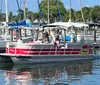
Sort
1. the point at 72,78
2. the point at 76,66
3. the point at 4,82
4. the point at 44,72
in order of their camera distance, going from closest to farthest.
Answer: the point at 4,82 < the point at 72,78 < the point at 44,72 < the point at 76,66

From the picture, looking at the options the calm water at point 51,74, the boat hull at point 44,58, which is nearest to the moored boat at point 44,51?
the boat hull at point 44,58

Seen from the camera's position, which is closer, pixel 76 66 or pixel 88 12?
pixel 76 66

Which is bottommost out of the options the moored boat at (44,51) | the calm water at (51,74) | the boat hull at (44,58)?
the calm water at (51,74)

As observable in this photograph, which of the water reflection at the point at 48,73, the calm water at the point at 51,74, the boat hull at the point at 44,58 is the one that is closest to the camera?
the calm water at the point at 51,74

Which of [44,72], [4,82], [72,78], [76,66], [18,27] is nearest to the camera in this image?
[4,82]

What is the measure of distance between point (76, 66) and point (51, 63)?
2711mm

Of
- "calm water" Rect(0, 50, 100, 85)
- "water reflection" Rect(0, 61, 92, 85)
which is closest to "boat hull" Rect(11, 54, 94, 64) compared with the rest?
"calm water" Rect(0, 50, 100, 85)

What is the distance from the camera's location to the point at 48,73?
27.7 metres

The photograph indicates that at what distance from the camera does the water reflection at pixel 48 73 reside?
23767 millimetres

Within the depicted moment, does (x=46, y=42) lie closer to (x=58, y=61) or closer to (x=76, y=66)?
(x=58, y=61)

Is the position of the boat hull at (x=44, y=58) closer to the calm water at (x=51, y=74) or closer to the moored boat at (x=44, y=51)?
the moored boat at (x=44, y=51)

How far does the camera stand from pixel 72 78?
2516cm

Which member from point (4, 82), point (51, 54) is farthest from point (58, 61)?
point (4, 82)

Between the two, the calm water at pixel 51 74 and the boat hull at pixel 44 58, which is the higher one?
the boat hull at pixel 44 58
